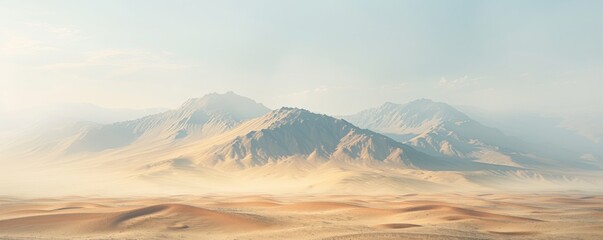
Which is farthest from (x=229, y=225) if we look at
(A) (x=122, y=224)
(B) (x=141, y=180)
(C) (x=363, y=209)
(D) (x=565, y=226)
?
(B) (x=141, y=180)

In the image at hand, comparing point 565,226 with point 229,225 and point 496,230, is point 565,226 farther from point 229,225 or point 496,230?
point 229,225

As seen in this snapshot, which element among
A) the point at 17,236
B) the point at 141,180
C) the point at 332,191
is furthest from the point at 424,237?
the point at 141,180

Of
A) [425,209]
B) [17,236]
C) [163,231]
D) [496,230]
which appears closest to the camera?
[17,236]

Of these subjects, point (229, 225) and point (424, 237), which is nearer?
point (424, 237)

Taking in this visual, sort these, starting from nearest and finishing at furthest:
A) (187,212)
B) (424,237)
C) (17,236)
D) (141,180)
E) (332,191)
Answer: (424,237) < (17,236) < (187,212) < (332,191) < (141,180)

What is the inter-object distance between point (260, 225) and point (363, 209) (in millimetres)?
20080

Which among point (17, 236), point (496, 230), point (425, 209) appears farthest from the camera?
point (425, 209)

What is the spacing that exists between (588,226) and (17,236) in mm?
55838

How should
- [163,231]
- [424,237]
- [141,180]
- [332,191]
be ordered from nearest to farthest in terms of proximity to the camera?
[424,237], [163,231], [332,191], [141,180]

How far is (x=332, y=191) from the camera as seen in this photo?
167m

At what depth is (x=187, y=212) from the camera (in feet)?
160

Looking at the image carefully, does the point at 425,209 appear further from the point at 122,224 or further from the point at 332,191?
the point at 332,191

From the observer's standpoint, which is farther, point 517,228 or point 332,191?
point 332,191

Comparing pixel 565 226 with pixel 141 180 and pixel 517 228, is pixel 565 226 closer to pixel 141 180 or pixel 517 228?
pixel 517 228
